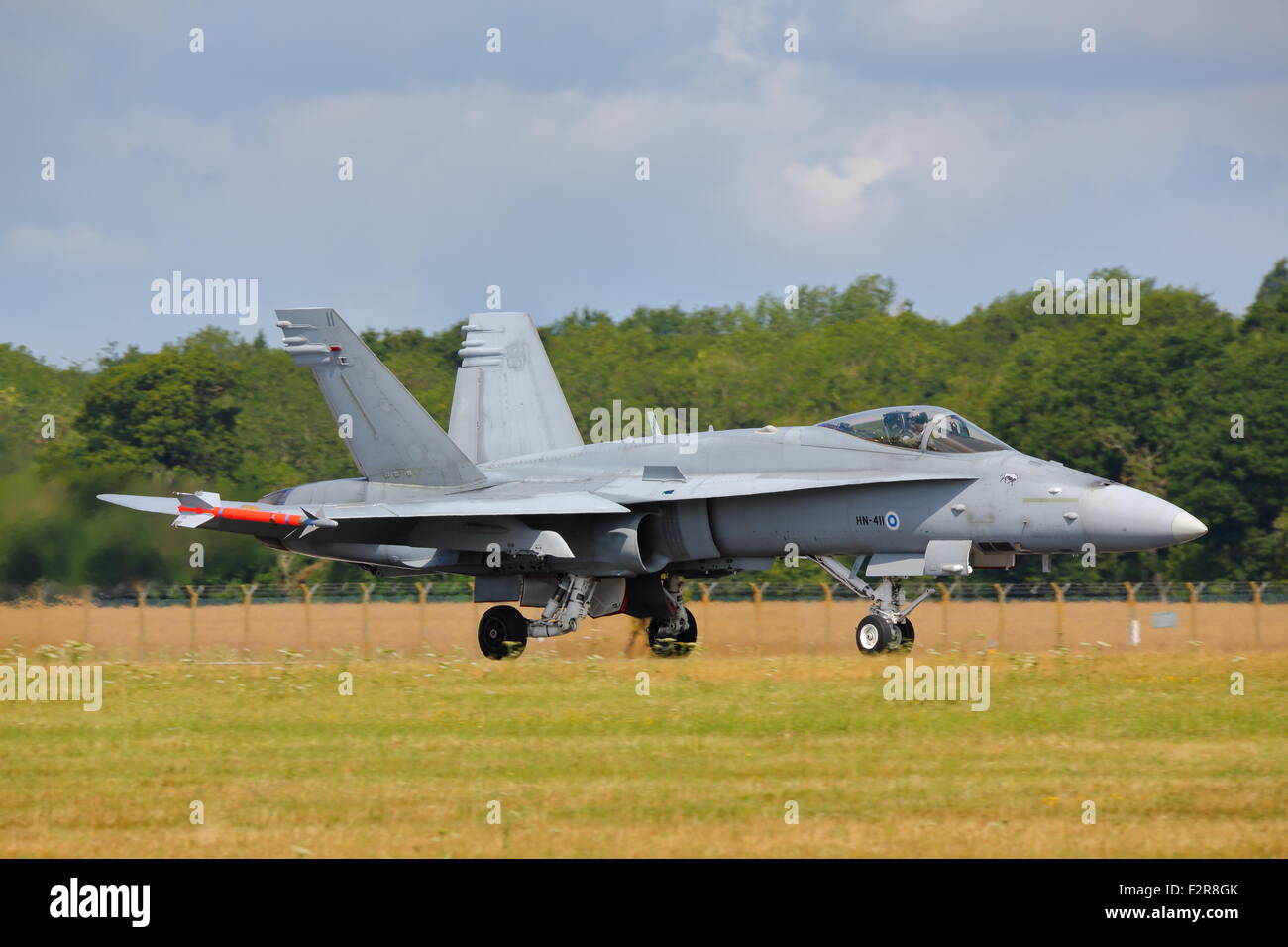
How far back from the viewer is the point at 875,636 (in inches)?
598

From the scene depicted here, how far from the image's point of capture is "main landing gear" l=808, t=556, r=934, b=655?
15.2 m

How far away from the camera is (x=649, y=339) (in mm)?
53656

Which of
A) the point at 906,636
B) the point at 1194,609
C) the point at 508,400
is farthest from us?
the point at 508,400

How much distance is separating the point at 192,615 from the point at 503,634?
6.48m

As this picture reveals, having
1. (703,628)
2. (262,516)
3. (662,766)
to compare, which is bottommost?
(662,766)

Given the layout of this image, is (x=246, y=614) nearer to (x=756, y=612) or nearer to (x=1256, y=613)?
(x=756, y=612)

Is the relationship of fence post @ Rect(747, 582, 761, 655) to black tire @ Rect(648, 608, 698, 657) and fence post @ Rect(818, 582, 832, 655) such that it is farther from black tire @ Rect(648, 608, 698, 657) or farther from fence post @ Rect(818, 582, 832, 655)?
black tire @ Rect(648, 608, 698, 657)

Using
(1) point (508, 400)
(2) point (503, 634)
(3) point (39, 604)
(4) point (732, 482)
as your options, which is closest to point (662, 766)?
(4) point (732, 482)

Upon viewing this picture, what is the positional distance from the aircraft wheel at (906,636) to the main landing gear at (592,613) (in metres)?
2.90

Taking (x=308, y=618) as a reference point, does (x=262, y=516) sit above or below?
above

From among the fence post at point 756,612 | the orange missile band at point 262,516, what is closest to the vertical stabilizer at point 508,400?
the fence post at point 756,612

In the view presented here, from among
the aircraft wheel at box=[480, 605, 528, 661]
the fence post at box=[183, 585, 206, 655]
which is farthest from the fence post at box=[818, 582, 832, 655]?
the fence post at box=[183, 585, 206, 655]

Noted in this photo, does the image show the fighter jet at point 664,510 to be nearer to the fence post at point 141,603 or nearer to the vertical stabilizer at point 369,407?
the vertical stabilizer at point 369,407
